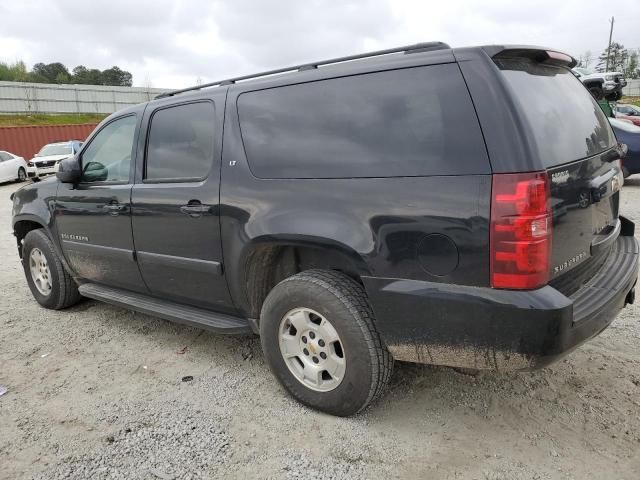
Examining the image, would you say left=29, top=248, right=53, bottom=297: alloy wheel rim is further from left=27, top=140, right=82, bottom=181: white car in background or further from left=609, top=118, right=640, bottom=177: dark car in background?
left=27, top=140, right=82, bottom=181: white car in background

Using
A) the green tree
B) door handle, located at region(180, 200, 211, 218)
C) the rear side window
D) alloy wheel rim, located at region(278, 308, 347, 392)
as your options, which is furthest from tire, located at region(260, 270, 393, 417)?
the green tree

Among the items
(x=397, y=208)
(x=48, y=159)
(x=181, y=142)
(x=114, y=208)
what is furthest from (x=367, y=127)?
(x=48, y=159)

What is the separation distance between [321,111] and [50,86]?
46571 millimetres

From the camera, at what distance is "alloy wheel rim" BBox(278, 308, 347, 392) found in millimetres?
2730

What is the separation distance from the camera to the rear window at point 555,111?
2291 mm

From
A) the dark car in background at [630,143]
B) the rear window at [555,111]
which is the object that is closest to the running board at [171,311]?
the rear window at [555,111]

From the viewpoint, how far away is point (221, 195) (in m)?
3.09

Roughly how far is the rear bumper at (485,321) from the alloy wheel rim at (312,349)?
32 cm

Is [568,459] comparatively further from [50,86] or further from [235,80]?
[50,86]

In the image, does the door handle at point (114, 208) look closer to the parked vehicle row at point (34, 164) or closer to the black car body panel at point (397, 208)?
the black car body panel at point (397, 208)

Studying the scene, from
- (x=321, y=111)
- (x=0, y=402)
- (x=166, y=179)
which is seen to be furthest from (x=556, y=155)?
(x=0, y=402)

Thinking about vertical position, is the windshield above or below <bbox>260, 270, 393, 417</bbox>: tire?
above

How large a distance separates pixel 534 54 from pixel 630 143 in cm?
819

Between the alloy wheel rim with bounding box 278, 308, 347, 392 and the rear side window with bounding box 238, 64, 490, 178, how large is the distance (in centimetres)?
78
